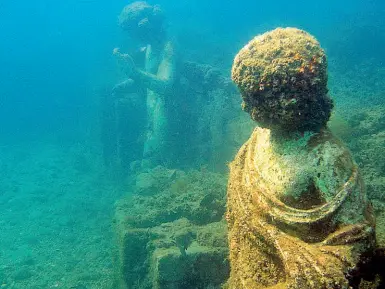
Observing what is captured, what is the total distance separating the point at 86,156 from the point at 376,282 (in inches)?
827

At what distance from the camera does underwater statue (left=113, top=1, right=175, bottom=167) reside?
13.9 m

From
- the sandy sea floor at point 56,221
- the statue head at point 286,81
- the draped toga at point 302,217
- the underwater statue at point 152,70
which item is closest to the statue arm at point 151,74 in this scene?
the underwater statue at point 152,70

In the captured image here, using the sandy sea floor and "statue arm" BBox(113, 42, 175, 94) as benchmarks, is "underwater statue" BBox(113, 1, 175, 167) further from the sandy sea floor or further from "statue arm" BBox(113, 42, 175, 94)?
the sandy sea floor

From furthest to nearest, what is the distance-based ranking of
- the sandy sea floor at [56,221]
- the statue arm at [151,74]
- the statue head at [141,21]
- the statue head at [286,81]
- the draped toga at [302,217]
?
the statue head at [141,21]
the statue arm at [151,74]
the sandy sea floor at [56,221]
the statue head at [286,81]
the draped toga at [302,217]

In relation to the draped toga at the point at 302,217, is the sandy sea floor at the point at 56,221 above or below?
above

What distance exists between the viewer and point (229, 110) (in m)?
13.4

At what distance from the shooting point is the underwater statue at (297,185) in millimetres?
2547

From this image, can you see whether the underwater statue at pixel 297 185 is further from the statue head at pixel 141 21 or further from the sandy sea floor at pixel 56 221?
the statue head at pixel 141 21

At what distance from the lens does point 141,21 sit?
52.0ft

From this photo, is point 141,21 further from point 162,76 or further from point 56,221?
point 56,221

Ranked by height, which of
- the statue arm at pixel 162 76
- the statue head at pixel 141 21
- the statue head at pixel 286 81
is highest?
the statue head at pixel 141 21

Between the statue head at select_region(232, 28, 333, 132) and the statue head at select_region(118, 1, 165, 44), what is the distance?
46.9ft

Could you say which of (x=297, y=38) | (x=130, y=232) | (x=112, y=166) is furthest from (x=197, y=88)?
(x=297, y=38)

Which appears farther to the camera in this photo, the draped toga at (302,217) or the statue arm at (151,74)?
the statue arm at (151,74)
